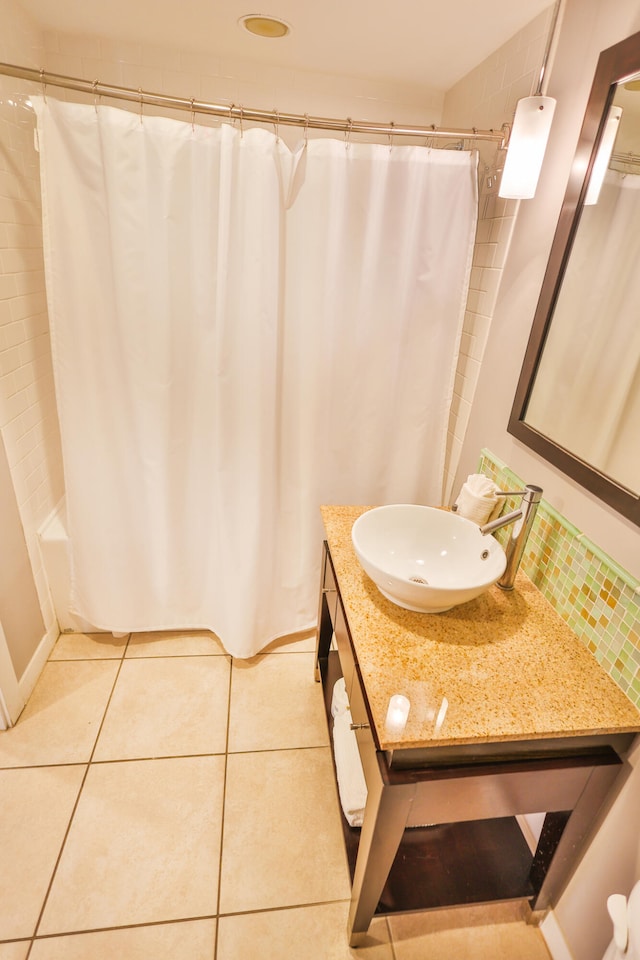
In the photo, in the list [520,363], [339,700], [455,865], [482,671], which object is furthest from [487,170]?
[455,865]

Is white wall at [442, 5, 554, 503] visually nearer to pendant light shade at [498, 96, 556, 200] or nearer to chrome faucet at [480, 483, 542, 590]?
pendant light shade at [498, 96, 556, 200]

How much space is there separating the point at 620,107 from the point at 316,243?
810mm

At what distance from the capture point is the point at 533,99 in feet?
3.77

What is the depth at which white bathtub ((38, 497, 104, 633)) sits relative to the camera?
1.82 metres

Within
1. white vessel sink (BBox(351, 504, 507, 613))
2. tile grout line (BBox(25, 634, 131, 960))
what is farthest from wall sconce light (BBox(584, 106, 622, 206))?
tile grout line (BBox(25, 634, 131, 960))

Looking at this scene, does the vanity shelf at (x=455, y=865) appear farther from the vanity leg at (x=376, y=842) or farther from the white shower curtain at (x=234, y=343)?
the white shower curtain at (x=234, y=343)

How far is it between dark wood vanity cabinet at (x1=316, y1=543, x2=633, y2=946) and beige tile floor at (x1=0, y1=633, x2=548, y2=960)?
14 cm

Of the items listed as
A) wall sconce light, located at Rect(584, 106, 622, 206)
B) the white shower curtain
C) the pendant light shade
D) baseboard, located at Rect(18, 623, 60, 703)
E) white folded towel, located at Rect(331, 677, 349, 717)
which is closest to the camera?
wall sconce light, located at Rect(584, 106, 622, 206)

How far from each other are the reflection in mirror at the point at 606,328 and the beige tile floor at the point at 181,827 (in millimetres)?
1290

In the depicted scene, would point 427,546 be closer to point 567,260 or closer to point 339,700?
point 339,700

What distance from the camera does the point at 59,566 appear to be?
1.87 m

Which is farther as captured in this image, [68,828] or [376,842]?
[68,828]

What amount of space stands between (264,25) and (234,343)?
89 cm

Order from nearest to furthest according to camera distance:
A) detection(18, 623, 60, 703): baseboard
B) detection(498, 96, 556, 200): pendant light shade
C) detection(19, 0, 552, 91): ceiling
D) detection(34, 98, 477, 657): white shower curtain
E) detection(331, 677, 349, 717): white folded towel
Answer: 1. detection(498, 96, 556, 200): pendant light shade
2. detection(19, 0, 552, 91): ceiling
3. detection(34, 98, 477, 657): white shower curtain
4. detection(331, 677, 349, 717): white folded towel
5. detection(18, 623, 60, 703): baseboard
